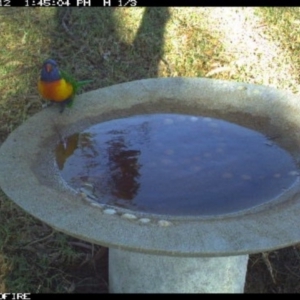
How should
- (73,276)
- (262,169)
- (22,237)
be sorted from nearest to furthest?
(262,169), (73,276), (22,237)

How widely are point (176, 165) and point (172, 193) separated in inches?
8.5

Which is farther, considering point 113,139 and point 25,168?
point 113,139

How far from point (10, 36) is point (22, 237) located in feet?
7.63

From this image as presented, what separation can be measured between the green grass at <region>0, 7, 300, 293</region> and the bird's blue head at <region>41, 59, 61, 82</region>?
95cm

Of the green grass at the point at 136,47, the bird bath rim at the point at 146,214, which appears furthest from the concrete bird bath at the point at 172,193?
the green grass at the point at 136,47

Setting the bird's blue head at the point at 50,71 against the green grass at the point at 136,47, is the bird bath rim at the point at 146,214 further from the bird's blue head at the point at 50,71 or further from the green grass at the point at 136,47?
the green grass at the point at 136,47

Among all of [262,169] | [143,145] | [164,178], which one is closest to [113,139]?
[143,145]

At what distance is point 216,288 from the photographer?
228cm

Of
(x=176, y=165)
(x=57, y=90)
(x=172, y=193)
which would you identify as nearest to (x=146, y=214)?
(x=172, y=193)

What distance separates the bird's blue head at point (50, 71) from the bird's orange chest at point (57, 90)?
2cm

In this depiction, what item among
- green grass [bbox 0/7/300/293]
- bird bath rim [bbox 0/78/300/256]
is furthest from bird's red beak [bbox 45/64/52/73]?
green grass [bbox 0/7/300/293]

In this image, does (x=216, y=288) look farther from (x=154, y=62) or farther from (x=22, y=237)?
(x=154, y=62)

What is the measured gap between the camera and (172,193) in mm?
2037

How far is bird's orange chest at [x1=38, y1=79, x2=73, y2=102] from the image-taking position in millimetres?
2598
